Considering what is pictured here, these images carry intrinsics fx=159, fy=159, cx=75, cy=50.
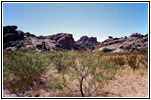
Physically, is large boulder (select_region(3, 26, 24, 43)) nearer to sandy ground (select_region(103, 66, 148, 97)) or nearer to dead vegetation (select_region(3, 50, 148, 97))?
dead vegetation (select_region(3, 50, 148, 97))

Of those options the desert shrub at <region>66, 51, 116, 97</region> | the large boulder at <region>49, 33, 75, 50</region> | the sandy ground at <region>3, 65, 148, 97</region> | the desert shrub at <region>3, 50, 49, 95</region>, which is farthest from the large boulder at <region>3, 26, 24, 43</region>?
the desert shrub at <region>66, 51, 116, 97</region>

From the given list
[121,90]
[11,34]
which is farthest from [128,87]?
[11,34]

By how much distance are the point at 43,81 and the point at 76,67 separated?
8.61 ft

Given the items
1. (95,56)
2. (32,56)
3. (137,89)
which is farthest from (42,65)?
(137,89)

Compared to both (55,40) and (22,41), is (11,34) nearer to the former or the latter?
(22,41)

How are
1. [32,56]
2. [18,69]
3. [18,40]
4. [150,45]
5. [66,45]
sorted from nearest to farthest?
[150,45] → [18,69] → [32,56] → [18,40] → [66,45]

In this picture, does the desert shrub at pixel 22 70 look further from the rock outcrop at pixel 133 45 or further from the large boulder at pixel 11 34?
the large boulder at pixel 11 34

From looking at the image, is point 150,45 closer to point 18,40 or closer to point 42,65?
point 42,65

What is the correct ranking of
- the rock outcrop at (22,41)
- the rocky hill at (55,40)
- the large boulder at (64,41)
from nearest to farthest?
the rocky hill at (55,40) → the rock outcrop at (22,41) → the large boulder at (64,41)

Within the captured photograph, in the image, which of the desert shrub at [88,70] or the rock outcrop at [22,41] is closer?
the desert shrub at [88,70]

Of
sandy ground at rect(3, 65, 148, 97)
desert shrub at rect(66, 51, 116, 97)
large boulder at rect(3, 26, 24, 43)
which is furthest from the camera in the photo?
large boulder at rect(3, 26, 24, 43)

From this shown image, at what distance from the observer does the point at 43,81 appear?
26.5ft

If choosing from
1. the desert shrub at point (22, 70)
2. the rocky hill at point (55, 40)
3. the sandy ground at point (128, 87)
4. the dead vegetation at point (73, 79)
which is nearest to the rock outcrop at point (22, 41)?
the rocky hill at point (55, 40)

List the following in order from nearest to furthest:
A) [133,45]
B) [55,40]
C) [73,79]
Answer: [73,79] → [133,45] → [55,40]
